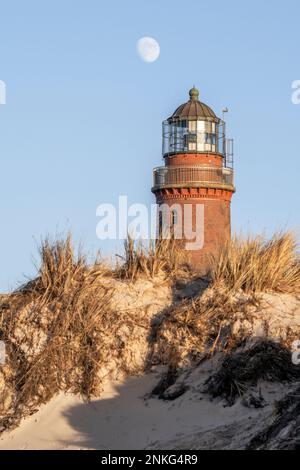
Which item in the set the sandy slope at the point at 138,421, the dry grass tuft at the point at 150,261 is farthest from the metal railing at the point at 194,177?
the sandy slope at the point at 138,421

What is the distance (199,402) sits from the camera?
13.2 meters

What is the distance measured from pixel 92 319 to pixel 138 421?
6.40 feet

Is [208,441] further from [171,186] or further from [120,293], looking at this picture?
[171,186]

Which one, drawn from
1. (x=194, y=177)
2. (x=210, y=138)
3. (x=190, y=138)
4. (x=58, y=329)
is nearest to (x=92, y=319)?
(x=58, y=329)

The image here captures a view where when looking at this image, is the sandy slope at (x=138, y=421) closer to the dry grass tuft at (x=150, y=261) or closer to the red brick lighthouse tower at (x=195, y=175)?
the dry grass tuft at (x=150, y=261)

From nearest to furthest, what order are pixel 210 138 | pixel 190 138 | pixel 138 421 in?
pixel 138 421 < pixel 190 138 < pixel 210 138

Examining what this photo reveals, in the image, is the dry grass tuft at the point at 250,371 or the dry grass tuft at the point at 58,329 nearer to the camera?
the dry grass tuft at the point at 250,371

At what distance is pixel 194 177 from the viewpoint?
3438 cm

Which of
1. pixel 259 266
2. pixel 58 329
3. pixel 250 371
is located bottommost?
pixel 250 371

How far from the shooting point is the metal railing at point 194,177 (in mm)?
34312

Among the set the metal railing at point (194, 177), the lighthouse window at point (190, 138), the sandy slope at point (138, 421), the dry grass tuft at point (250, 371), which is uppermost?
the lighthouse window at point (190, 138)

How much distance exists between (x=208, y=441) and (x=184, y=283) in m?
4.50

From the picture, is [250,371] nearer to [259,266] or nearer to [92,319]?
[259,266]

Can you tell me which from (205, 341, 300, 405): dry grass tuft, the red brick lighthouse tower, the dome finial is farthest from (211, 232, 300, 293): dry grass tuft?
the dome finial
